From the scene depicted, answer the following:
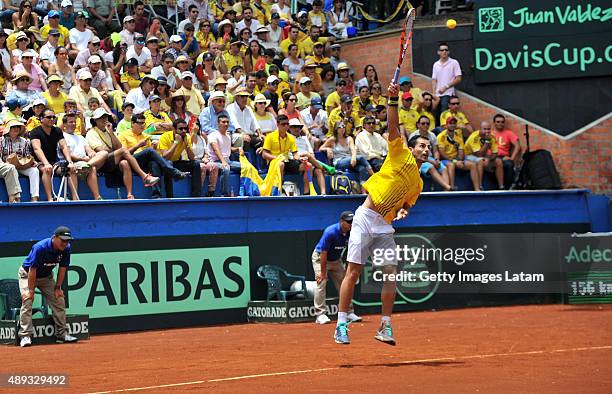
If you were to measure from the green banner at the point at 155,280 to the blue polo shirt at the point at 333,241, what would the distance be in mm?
1328

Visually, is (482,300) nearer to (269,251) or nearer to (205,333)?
(269,251)

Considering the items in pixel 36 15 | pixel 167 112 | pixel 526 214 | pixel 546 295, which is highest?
pixel 36 15

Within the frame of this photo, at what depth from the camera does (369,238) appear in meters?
12.0

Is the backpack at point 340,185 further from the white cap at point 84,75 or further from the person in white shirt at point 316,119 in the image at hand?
the white cap at point 84,75

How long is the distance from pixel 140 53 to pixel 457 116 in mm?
6465

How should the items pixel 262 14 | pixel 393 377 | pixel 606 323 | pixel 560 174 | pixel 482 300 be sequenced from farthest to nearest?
1. pixel 262 14
2. pixel 560 174
3. pixel 482 300
4. pixel 606 323
5. pixel 393 377

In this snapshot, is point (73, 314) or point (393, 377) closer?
point (393, 377)

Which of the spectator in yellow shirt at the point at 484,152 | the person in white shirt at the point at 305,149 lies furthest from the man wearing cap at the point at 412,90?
the person in white shirt at the point at 305,149

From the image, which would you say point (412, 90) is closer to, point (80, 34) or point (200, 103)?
point (200, 103)

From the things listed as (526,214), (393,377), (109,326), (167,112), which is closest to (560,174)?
(526,214)

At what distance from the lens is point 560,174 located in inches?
874

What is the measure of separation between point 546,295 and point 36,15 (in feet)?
35.0

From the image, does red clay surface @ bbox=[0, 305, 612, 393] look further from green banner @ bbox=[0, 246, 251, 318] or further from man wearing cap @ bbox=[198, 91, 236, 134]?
man wearing cap @ bbox=[198, 91, 236, 134]

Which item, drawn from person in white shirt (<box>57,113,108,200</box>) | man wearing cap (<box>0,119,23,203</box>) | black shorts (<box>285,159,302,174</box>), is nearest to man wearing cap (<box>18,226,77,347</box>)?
man wearing cap (<box>0,119,23,203</box>)
